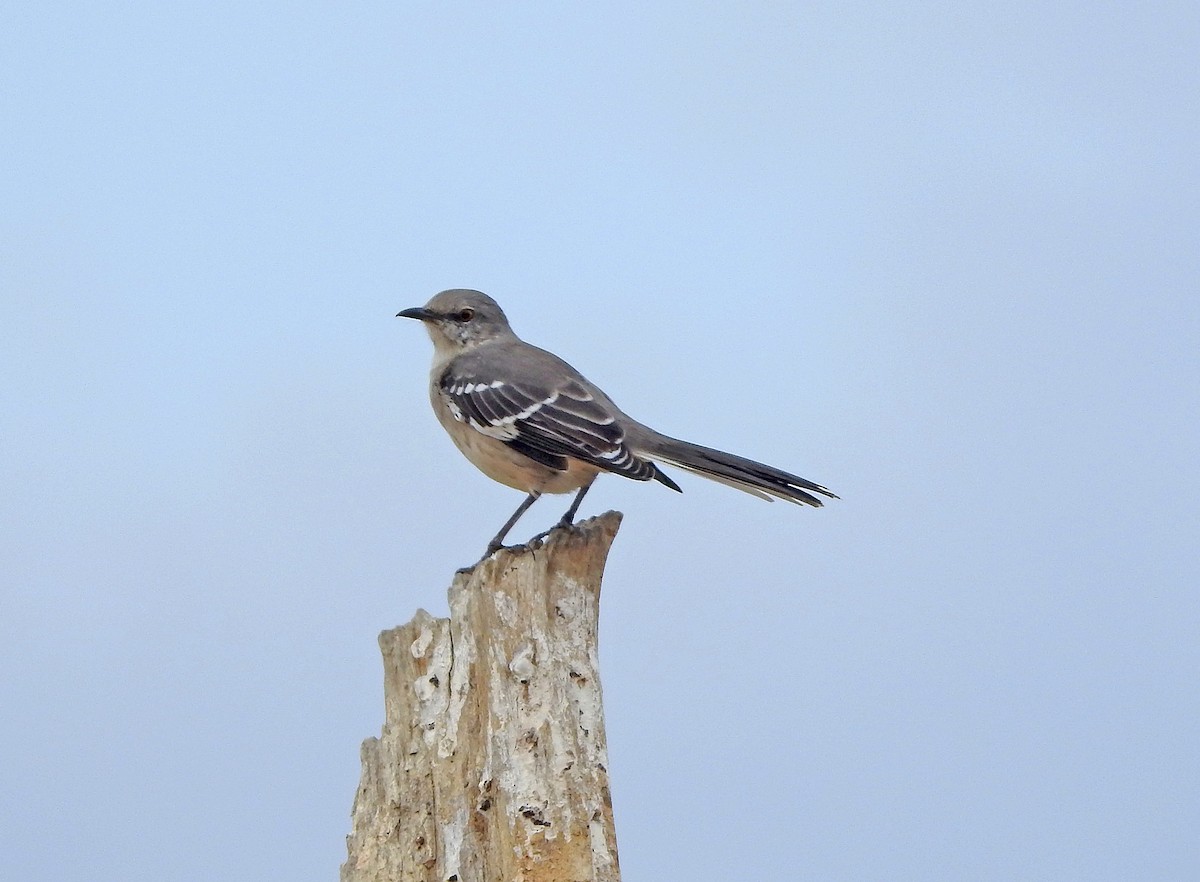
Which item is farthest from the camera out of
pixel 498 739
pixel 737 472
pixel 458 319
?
pixel 458 319

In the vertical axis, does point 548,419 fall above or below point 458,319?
below

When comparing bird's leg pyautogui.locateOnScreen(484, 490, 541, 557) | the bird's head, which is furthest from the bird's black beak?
bird's leg pyautogui.locateOnScreen(484, 490, 541, 557)

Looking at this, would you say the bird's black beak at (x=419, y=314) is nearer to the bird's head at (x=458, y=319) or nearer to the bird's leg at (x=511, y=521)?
the bird's head at (x=458, y=319)

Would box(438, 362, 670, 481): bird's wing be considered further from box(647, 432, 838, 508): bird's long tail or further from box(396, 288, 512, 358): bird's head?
box(396, 288, 512, 358): bird's head

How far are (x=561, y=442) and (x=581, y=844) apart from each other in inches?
85.5

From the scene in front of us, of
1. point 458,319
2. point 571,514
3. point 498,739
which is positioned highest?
point 458,319

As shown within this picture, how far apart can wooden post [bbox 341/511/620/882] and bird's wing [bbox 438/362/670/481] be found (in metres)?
0.66

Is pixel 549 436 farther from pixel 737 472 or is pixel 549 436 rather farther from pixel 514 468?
pixel 737 472

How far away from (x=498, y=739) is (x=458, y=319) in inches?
125

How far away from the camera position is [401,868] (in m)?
5.99

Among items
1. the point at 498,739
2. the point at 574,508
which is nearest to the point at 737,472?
the point at 574,508

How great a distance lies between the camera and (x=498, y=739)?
19.1 ft

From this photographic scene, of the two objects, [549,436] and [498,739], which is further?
[549,436]

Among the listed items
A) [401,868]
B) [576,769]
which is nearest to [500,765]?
[576,769]
